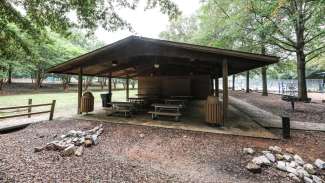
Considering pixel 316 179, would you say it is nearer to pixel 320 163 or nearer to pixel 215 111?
pixel 320 163

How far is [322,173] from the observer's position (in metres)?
3.63

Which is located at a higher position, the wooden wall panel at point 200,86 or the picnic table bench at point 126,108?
the wooden wall panel at point 200,86

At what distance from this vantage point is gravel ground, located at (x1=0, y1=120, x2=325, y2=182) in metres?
3.45

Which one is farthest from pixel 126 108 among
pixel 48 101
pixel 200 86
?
pixel 48 101

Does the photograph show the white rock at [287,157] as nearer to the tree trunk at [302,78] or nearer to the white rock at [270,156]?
the white rock at [270,156]

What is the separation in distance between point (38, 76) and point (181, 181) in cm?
2967

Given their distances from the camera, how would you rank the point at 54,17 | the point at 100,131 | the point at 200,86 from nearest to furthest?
the point at 54,17, the point at 100,131, the point at 200,86

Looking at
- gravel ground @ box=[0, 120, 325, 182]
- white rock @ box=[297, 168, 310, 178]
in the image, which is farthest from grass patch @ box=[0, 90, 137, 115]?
white rock @ box=[297, 168, 310, 178]

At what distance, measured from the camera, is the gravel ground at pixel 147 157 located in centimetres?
345

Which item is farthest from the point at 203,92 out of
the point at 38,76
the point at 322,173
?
the point at 38,76

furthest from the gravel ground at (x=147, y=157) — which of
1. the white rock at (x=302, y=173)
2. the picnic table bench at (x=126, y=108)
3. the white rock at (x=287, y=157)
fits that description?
the picnic table bench at (x=126, y=108)

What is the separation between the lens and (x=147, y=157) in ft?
14.1

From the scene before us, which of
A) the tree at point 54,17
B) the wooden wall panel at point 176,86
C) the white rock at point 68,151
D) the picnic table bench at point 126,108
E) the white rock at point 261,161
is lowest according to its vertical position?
the white rock at point 261,161

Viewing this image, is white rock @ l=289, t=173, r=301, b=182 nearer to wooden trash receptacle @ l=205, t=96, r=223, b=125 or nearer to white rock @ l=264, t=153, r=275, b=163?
white rock @ l=264, t=153, r=275, b=163
